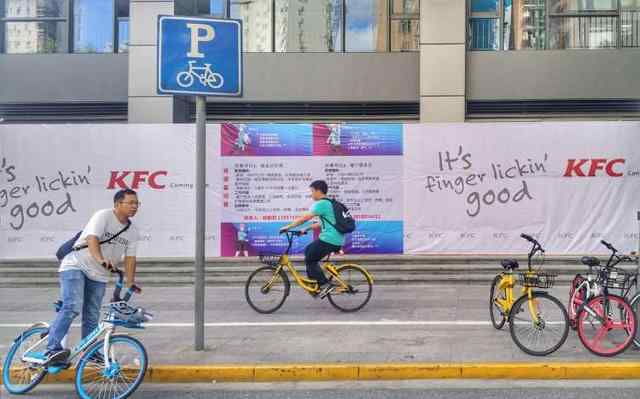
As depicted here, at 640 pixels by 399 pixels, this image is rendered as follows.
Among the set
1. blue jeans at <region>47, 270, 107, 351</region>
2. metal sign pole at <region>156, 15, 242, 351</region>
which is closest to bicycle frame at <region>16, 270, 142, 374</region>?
blue jeans at <region>47, 270, 107, 351</region>

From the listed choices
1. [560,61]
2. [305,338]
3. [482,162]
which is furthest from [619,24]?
[305,338]

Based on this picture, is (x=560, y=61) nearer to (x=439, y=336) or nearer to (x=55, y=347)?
(x=439, y=336)

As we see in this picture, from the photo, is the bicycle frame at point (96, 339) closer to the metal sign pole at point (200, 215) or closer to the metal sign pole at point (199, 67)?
the metal sign pole at point (200, 215)

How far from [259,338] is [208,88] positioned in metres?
2.94

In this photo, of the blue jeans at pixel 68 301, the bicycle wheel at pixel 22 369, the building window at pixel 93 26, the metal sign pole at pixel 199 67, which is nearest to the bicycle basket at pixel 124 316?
the blue jeans at pixel 68 301

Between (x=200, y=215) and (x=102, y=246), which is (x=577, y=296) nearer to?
(x=200, y=215)

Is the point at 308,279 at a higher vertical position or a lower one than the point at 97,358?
higher

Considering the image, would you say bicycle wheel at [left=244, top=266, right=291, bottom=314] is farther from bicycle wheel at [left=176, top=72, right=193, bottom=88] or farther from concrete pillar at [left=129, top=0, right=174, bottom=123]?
concrete pillar at [left=129, top=0, right=174, bottom=123]

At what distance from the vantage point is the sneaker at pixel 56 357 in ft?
19.4

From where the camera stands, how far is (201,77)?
709 centimetres

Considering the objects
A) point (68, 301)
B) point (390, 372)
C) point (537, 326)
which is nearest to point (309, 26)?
point (537, 326)

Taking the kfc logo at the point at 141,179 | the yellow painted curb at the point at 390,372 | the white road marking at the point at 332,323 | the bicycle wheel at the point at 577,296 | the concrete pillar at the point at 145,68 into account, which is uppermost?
the concrete pillar at the point at 145,68

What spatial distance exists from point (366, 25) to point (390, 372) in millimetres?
9674

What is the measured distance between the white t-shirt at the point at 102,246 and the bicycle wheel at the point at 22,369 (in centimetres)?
68
